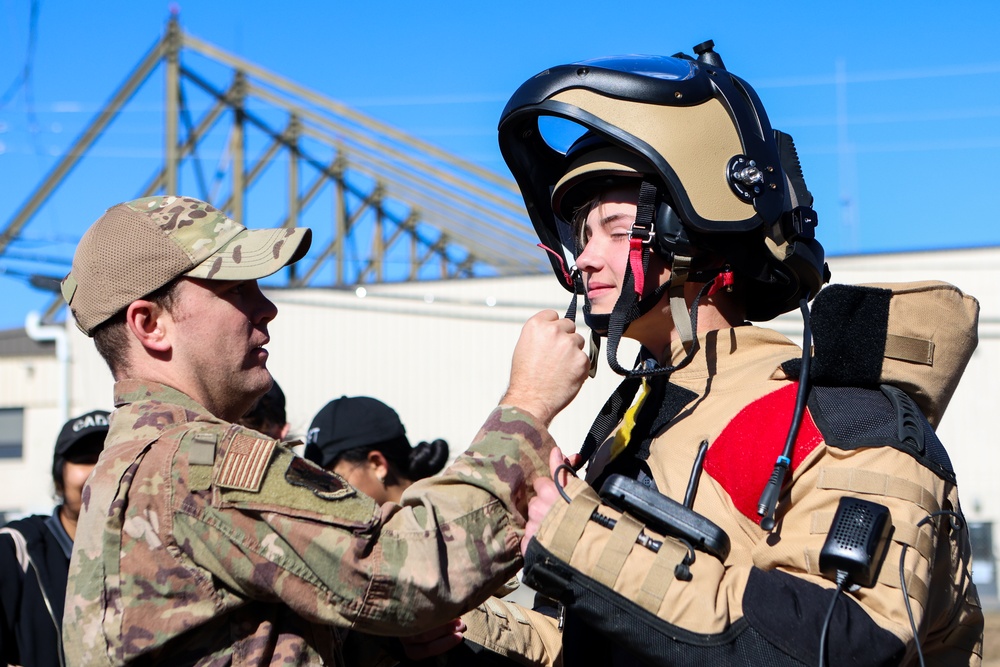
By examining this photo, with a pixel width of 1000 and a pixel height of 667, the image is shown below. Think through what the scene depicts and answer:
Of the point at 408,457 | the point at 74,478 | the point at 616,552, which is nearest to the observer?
the point at 616,552

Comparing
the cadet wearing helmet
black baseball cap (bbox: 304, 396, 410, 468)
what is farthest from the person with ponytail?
the cadet wearing helmet

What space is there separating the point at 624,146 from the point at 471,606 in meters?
1.24

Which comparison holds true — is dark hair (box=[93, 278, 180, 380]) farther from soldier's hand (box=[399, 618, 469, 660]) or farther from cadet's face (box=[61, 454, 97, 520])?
cadet's face (box=[61, 454, 97, 520])

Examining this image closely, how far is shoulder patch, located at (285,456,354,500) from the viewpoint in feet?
7.85

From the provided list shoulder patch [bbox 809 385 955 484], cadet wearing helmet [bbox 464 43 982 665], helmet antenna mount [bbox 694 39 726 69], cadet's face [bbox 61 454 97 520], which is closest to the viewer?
cadet wearing helmet [bbox 464 43 982 665]

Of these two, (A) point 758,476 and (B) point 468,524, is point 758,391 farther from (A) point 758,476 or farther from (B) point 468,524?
(B) point 468,524

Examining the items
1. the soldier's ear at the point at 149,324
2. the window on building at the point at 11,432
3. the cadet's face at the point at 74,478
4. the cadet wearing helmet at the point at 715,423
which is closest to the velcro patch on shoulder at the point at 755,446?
the cadet wearing helmet at the point at 715,423

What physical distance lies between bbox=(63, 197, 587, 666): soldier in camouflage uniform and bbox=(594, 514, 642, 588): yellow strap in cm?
29

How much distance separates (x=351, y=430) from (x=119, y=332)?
2.29 m

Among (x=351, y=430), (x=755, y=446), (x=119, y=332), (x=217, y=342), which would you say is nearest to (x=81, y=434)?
(x=351, y=430)

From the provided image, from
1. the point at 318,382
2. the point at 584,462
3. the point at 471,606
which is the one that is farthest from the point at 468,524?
the point at 318,382

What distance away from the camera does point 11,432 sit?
720 inches

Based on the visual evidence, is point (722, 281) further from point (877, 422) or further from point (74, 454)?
point (74, 454)

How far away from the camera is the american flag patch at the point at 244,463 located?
234 cm
